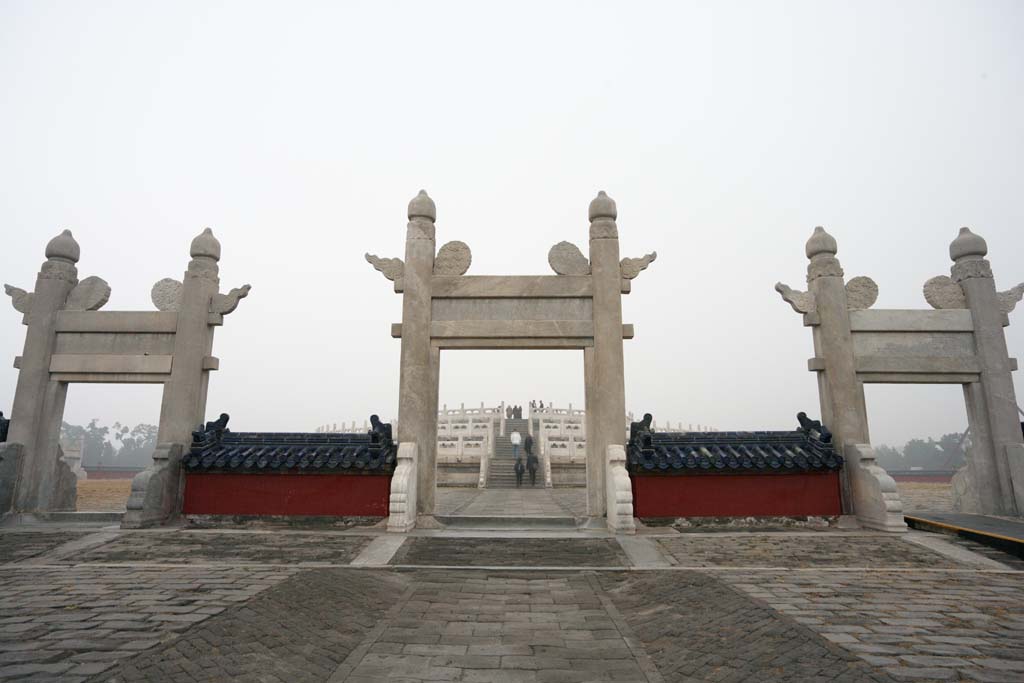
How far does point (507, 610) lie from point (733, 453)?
5.59 metres

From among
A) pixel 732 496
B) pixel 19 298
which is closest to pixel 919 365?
pixel 732 496

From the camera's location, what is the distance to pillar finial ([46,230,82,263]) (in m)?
10.0

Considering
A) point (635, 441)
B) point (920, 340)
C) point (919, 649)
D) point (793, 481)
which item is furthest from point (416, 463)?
point (920, 340)

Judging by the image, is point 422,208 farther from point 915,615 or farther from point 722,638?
point 915,615

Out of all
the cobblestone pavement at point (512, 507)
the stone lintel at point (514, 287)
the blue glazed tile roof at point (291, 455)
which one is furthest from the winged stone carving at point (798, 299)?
the blue glazed tile roof at point (291, 455)

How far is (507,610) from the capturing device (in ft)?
15.6

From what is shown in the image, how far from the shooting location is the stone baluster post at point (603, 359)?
8773 millimetres

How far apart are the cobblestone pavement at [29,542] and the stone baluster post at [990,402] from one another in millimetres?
14198

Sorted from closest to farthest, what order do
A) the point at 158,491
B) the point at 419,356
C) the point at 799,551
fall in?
the point at 799,551
the point at 158,491
the point at 419,356

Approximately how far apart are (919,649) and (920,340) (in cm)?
780

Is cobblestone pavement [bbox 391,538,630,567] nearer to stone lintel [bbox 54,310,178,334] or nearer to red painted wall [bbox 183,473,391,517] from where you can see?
red painted wall [bbox 183,473,391,517]

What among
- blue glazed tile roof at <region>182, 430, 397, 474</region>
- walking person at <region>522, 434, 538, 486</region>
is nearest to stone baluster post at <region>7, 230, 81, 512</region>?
blue glazed tile roof at <region>182, 430, 397, 474</region>

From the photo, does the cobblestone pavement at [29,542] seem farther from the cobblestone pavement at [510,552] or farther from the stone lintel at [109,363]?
the cobblestone pavement at [510,552]

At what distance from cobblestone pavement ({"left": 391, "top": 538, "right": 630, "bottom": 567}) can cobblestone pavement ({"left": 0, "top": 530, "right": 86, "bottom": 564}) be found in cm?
455
